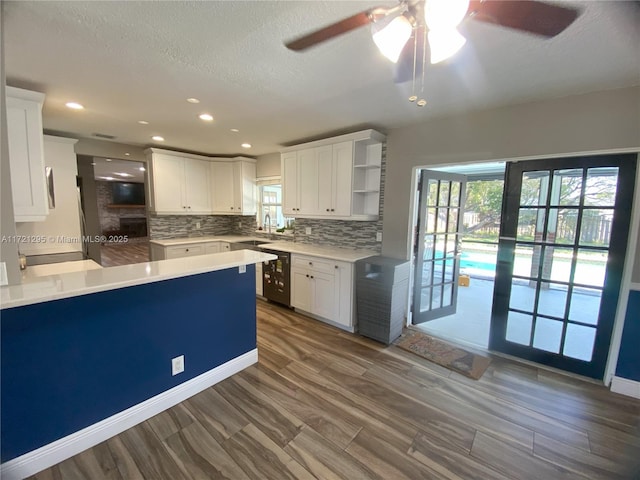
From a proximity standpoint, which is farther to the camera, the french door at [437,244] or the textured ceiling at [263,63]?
the french door at [437,244]

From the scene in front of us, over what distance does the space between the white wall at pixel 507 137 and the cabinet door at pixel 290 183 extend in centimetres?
130

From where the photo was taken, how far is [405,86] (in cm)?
209

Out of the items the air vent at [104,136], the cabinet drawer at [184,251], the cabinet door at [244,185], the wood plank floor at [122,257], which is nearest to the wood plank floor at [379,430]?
the cabinet drawer at [184,251]

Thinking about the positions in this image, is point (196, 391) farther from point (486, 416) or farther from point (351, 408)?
point (486, 416)

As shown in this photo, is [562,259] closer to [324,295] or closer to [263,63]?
[324,295]

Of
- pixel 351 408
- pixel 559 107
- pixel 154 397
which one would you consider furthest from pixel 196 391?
pixel 559 107

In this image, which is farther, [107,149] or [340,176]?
[107,149]

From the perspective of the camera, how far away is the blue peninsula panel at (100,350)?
1439mm

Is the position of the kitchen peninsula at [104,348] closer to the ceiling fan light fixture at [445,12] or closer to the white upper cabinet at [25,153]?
the white upper cabinet at [25,153]

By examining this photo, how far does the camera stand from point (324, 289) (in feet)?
10.9

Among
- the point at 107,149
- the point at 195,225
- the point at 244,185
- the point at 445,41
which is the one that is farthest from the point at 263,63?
the point at 195,225

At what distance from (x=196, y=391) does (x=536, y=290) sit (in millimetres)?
3179

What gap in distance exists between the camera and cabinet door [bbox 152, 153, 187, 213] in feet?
13.7

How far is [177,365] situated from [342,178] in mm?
2543
